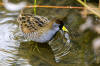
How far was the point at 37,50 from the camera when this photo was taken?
4.62m

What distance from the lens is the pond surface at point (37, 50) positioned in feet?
13.7

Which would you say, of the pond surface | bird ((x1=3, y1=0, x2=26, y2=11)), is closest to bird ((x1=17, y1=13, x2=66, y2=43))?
the pond surface

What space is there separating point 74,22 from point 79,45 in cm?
93

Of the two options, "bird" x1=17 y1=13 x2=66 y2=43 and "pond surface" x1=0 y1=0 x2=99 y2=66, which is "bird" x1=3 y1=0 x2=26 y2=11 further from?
"bird" x1=17 y1=13 x2=66 y2=43

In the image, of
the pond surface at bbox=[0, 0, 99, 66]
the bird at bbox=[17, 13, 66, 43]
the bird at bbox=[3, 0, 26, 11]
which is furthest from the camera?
the bird at bbox=[3, 0, 26, 11]

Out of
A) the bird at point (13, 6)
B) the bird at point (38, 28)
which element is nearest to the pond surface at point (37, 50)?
the bird at point (38, 28)

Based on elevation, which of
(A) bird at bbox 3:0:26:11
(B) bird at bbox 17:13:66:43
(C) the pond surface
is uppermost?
(A) bird at bbox 3:0:26:11

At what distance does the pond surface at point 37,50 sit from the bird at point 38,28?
0.71ft

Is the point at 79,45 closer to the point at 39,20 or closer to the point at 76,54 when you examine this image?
the point at 76,54

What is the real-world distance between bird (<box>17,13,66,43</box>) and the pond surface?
0.22 metres

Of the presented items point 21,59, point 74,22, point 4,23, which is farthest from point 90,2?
point 21,59

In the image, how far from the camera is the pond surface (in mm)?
4188

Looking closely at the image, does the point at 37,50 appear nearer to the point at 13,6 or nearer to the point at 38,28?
the point at 38,28

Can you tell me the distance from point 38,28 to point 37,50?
0.46m
